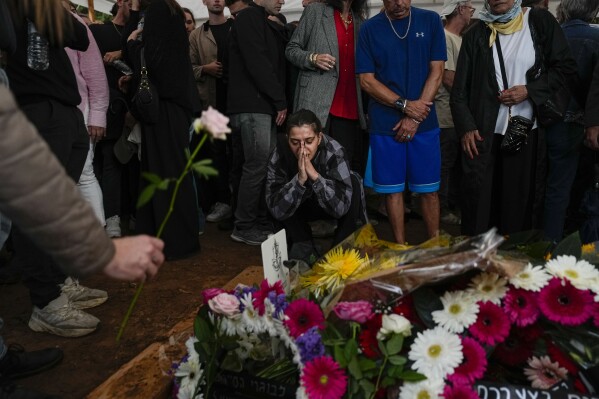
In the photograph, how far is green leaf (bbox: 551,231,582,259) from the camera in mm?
1687

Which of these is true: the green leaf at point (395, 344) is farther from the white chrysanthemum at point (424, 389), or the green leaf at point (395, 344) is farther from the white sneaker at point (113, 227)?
the white sneaker at point (113, 227)

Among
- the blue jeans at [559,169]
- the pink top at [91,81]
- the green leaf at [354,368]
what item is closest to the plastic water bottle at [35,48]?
the pink top at [91,81]

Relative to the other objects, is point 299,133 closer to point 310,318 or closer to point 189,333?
point 189,333

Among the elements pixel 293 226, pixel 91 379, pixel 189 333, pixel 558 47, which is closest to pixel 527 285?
pixel 189 333

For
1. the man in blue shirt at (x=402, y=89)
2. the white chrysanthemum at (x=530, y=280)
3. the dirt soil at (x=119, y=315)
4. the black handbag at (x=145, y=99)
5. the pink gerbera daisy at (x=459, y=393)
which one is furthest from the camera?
the man in blue shirt at (x=402, y=89)

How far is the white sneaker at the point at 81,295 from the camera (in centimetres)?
303

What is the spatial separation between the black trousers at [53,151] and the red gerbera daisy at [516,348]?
1.91 meters

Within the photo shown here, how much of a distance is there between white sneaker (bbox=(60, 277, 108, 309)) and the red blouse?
1.96 meters

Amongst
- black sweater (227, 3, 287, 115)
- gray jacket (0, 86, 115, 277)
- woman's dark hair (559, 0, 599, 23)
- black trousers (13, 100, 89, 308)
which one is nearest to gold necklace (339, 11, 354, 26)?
black sweater (227, 3, 287, 115)

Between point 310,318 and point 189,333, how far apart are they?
68 centimetres

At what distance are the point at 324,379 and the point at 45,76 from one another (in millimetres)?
1873

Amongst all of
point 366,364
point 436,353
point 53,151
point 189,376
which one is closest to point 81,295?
point 53,151

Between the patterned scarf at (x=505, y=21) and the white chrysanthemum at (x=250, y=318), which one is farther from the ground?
the patterned scarf at (x=505, y=21)

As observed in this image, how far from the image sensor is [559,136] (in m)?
3.44
